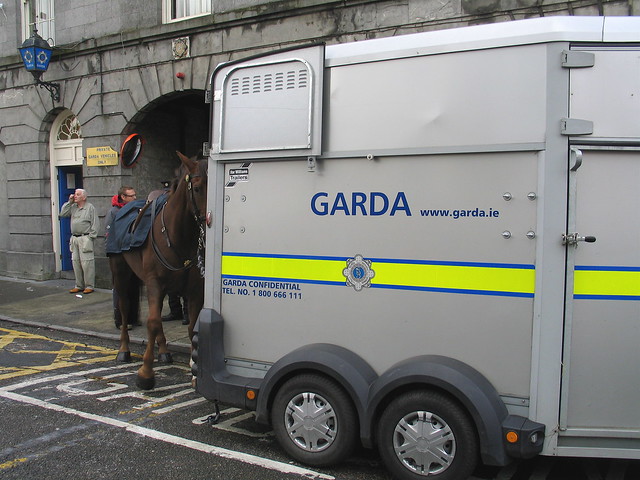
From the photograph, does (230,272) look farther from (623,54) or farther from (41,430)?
(623,54)

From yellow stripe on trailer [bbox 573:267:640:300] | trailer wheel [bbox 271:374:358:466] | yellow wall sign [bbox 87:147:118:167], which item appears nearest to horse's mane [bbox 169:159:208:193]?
trailer wheel [bbox 271:374:358:466]

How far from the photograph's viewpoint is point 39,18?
13453mm

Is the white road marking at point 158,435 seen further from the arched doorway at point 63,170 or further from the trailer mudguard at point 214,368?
the arched doorway at point 63,170

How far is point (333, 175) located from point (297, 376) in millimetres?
1430

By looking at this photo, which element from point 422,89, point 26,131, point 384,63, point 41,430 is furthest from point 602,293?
point 26,131

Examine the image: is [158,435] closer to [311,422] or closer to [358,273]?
[311,422]

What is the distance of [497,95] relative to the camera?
3.41 meters

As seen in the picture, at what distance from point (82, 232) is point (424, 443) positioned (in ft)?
31.0

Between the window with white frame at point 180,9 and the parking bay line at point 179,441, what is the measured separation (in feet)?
27.0

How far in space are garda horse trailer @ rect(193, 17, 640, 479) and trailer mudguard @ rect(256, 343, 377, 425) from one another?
0.04 ft

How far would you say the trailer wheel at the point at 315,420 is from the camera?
3.77m

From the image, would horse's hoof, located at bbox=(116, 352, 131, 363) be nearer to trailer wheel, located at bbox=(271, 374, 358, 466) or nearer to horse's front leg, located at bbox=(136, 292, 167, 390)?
horse's front leg, located at bbox=(136, 292, 167, 390)

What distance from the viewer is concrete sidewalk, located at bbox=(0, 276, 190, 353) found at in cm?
825

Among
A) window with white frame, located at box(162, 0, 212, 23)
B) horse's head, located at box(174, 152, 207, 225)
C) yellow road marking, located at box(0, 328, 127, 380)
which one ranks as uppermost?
window with white frame, located at box(162, 0, 212, 23)
